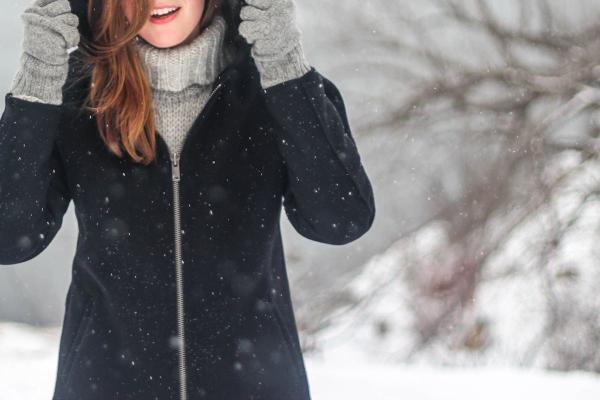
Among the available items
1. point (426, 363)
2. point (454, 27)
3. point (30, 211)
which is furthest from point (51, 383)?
point (454, 27)

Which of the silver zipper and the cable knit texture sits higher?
the cable knit texture

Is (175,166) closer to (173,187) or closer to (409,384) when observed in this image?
(173,187)

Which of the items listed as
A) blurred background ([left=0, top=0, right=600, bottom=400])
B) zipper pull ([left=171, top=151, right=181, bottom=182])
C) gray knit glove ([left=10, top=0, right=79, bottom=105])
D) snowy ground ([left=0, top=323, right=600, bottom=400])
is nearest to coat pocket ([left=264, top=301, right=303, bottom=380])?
zipper pull ([left=171, top=151, right=181, bottom=182])

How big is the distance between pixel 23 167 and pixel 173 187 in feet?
0.72

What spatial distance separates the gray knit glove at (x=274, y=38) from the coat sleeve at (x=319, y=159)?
0.02 m

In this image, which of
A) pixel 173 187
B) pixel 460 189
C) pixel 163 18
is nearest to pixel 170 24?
pixel 163 18

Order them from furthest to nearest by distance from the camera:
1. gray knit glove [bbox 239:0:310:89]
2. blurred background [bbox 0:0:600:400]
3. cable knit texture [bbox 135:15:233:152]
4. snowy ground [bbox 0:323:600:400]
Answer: blurred background [bbox 0:0:600:400] → snowy ground [bbox 0:323:600:400] → cable knit texture [bbox 135:15:233:152] → gray knit glove [bbox 239:0:310:89]

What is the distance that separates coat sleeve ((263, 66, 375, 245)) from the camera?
4.06 ft

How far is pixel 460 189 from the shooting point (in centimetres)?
432

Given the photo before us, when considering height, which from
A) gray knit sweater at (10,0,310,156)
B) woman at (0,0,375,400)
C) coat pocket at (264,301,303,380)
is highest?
gray knit sweater at (10,0,310,156)

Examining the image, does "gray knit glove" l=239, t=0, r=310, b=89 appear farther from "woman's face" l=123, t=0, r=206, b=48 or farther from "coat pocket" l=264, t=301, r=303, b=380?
"coat pocket" l=264, t=301, r=303, b=380

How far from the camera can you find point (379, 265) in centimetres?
452

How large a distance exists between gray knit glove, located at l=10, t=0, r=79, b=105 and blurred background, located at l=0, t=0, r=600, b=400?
298cm

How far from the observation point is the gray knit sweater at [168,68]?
1.22 m
